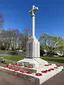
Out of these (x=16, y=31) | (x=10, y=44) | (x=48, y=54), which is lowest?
(x=48, y=54)

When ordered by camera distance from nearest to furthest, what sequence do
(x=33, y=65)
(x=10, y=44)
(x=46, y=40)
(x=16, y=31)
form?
(x=33, y=65) → (x=46, y=40) → (x=16, y=31) → (x=10, y=44)

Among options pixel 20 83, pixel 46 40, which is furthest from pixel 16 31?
pixel 20 83

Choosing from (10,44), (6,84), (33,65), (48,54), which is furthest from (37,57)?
(10,44)

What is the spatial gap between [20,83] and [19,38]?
1566 inches

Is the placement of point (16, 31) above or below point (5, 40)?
above

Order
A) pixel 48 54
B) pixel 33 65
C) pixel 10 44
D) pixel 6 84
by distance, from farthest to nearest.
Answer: pixel 10 44, pixel 48 54, pixel 33 65, pixel 6 84

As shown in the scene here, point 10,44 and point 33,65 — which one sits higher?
point 10,44

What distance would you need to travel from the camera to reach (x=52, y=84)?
607cm

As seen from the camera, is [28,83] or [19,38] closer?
[28,83]

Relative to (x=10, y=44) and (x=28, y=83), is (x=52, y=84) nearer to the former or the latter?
(x=28, y=83)

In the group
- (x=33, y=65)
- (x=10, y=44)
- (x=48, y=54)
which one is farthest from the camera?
(x=10, y=44)

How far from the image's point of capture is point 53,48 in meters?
36.6

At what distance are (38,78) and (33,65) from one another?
309cm

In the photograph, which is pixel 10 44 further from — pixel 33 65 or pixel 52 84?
pixel 52 84
